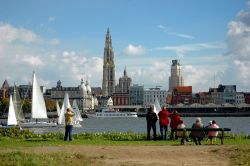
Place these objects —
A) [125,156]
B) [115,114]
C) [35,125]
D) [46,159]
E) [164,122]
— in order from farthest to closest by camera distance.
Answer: [115,114]
[35,125]
[164,122]
[125,156]
[46,159]

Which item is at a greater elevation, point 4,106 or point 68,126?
point 4,106

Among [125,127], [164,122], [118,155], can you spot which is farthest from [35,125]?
[118,155]

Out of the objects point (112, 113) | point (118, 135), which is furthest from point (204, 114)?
point (118, 135)

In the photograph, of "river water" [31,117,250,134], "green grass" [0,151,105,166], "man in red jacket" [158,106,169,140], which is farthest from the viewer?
"river water" [31,117,250,134]

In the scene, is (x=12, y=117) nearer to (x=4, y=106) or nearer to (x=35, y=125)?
(x=35, y=125)

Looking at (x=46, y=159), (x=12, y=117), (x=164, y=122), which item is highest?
(x=12, y=117)

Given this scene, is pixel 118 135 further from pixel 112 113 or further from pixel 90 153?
pixel 112 113

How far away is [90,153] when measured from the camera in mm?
18672

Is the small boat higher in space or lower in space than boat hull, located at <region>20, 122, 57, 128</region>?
higher

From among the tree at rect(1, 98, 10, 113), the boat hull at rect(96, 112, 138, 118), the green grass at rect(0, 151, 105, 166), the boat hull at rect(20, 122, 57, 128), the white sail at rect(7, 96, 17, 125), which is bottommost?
the green grass at rect(0, 151, 105, 166)

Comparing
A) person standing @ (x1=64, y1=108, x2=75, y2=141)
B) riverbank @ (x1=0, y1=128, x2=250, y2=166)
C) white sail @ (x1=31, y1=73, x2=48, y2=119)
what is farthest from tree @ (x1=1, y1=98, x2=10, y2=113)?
riverbank @ (x1=0, y1=128, x2=250, y2=166)

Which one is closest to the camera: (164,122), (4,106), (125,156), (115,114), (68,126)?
(125,156)

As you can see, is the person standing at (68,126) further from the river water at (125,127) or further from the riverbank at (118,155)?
the river water at (125,127)

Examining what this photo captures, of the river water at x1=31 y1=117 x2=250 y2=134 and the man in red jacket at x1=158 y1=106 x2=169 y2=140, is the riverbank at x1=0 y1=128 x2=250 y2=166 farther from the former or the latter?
the river water at x1=31 y1=117 x2=250 y2=134
